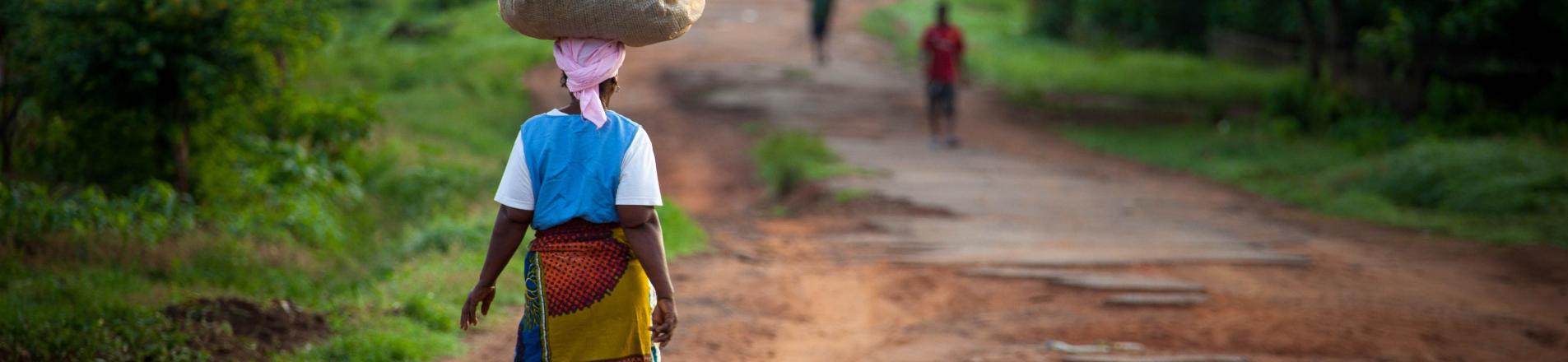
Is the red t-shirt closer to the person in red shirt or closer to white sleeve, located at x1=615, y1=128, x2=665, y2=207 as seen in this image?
the person in red shirt

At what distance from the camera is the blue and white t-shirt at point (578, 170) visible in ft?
11.3

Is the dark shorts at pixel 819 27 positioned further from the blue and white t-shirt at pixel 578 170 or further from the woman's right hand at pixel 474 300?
the blue and white t-shirt at pixel 578 170

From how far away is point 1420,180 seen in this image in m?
10.9

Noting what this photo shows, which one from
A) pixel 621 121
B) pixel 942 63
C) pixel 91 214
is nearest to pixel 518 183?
pixel 621 121

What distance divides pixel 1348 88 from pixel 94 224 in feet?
45.6

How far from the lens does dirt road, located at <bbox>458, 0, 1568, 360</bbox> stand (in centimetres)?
631

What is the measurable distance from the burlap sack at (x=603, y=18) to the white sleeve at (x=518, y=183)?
0.98 feet

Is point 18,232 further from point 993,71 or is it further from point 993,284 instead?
point 993,71

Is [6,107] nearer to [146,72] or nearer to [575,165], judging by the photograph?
[146,72]

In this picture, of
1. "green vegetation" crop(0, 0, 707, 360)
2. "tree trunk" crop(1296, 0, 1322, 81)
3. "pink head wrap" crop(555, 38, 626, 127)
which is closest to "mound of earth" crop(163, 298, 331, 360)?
"green vegetation" crop(0, 0, 707, 360)

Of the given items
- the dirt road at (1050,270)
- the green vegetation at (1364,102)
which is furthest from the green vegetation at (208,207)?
the green vegetation at (1364,102)

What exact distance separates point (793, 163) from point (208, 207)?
5.31 metres

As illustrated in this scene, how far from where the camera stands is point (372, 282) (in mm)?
6965

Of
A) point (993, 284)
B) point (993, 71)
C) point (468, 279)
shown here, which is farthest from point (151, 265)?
point (993, 71)
